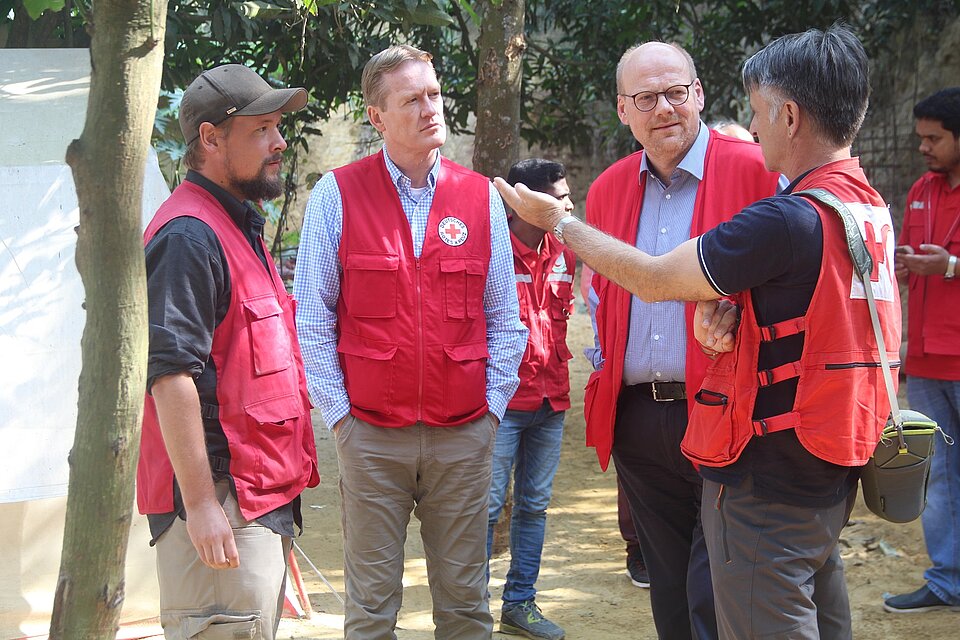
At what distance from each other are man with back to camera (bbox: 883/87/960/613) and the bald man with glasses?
1.69 meters

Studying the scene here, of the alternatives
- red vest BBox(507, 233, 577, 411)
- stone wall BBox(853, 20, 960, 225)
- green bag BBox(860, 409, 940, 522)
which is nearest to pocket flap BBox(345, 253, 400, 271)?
red vest BBox(507, 233, 577, 411)

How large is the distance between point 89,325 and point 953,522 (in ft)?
13.8

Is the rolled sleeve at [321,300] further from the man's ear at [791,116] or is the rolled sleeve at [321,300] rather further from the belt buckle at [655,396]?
the man's ear at [791,116]

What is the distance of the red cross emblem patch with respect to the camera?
3329mm

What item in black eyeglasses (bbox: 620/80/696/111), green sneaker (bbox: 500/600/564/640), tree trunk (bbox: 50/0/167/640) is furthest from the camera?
green sneaker (bbox: 500/600/564/640)

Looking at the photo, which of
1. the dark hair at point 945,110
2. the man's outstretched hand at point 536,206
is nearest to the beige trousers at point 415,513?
the man's outstretched hand at point 536,206

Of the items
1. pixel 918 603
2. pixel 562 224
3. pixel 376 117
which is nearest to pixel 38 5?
pixel 376 117

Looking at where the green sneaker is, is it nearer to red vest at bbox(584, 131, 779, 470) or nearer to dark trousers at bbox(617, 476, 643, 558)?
dark trousers at bbox(617, 476, 643, 558)

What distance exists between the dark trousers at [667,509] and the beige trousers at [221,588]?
3.98 ft

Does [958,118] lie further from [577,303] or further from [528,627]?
[577,303]

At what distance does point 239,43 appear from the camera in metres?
6.17

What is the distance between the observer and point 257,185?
288 cm

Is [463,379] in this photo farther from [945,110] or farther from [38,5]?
[945,110]

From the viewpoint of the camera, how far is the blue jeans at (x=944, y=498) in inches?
177
